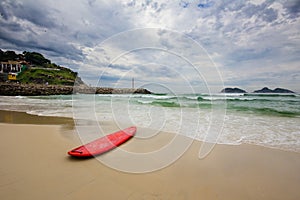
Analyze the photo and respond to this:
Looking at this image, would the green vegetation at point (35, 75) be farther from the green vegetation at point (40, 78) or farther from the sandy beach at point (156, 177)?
the sandy beach at point (156, 177)

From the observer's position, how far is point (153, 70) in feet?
19.6

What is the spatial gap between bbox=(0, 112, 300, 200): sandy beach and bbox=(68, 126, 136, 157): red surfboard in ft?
0.52

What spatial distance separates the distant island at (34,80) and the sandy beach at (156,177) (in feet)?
48.5

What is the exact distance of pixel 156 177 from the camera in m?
2.47

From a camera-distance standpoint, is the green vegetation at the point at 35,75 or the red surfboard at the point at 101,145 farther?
the green vegetation at the point at 35,75

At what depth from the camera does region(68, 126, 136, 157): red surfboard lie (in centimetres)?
303

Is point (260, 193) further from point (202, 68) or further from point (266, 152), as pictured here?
point (202, 68)

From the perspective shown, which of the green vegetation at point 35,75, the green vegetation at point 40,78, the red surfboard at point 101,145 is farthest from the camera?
the green vegetation at point 35,75

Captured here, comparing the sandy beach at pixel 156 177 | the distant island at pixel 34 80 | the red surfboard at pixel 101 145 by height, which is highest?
the distant island at pixel 34 80

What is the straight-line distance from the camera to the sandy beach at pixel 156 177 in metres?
2.05

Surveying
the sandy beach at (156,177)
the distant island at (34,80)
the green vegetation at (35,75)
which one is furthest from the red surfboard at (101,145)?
the green vegetation at (35,75)

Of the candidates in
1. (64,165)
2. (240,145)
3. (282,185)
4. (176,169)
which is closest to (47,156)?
(64,165)

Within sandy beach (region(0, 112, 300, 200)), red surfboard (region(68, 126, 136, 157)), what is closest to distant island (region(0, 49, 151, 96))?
red surfboard (region(68, 126, 136, 157))

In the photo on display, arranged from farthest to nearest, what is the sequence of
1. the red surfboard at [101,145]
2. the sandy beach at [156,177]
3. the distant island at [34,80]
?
the distant island at [34,80] → the red surfboard at [101,145] → the sandy beach at [156,177]
